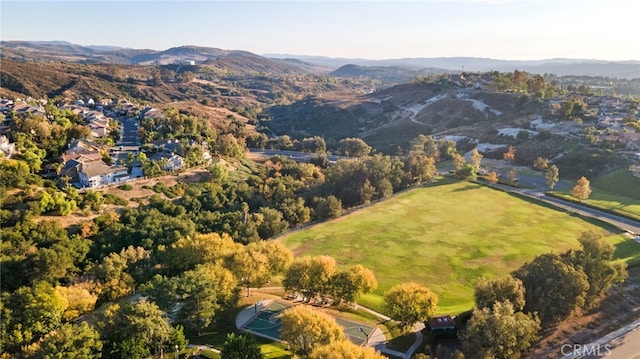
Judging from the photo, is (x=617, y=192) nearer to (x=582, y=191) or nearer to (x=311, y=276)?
(x=582, y=191)

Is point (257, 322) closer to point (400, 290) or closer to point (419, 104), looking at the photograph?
point (400, 290)

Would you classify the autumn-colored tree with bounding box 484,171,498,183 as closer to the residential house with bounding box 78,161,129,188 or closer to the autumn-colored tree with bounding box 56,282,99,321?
the residential house with bounding box 78,161,129,188

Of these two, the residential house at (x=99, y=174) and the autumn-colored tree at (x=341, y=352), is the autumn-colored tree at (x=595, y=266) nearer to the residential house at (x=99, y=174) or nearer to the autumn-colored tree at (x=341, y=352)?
the autumn-colored tree at (x=341, y=352)

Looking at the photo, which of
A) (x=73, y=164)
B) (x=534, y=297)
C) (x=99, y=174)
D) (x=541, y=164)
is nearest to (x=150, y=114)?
(x=73, y=164)

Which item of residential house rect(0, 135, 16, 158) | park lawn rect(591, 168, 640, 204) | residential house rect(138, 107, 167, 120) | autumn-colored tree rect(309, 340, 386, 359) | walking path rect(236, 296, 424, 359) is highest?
residential house rect(138, 107, 167, 120)

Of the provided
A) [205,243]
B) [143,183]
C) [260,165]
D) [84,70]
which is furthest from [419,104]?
[84,70]

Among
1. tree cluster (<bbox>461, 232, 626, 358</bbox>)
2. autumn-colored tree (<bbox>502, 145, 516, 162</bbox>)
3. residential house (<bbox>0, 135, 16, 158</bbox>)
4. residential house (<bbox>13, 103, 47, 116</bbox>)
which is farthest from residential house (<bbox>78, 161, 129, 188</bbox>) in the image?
autumn-colored tree (<bbox>502, 145, 516, 162</bbox>)
